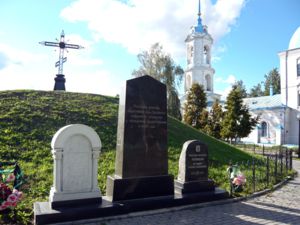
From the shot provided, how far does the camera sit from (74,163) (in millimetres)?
5852

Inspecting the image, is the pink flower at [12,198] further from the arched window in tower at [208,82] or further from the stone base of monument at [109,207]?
the arched window in tower at [208,82]

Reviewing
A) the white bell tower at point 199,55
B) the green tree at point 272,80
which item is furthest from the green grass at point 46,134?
the green tree at point 272,80

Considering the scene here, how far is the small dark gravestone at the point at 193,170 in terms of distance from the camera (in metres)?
7.05

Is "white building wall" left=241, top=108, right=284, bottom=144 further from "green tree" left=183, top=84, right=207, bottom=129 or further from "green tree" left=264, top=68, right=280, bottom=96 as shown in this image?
"green tree" left=264, top=68, right=280, bottom=96

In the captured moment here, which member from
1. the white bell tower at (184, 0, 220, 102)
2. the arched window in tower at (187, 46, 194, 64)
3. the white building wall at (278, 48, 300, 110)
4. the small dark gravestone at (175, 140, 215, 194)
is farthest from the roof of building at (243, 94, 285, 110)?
the small dark gravestone at (175, 140, 215, 194)

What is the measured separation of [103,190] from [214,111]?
2919cm

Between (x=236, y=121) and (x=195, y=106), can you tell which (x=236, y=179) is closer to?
(x=236, y=121)

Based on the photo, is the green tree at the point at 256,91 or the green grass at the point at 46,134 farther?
the green tree at the point at 256,91

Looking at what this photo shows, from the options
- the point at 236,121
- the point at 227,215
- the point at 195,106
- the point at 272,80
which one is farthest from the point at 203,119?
the point at 272,80

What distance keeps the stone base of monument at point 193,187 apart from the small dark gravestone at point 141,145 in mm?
343

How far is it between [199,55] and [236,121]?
14.9 m

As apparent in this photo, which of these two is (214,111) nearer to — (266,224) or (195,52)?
(195,52)

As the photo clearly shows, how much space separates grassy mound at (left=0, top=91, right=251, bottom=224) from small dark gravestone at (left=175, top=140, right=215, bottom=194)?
177cm

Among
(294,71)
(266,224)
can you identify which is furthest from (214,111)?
(266,224)
